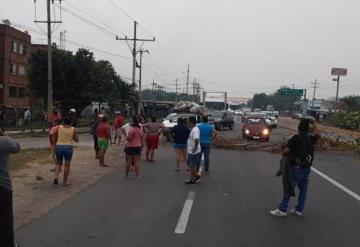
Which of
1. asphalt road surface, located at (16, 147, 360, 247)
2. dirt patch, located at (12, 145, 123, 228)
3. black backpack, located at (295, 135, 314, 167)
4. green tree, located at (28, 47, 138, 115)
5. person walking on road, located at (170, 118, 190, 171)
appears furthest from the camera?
green tree, located at (28, 47, 138, 115)

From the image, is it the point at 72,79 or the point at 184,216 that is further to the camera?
the point at 72,79

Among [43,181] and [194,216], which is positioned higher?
[194,216]

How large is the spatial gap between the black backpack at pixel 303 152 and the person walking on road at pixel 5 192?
17.0 ft

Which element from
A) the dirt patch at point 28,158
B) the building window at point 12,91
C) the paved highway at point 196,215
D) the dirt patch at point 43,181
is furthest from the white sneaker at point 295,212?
the building window at point 12,91

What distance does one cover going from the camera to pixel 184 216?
10.1m

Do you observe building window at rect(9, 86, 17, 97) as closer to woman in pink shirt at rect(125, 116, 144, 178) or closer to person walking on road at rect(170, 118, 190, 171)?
person walking on road at rect(170, 118, 190, 171)

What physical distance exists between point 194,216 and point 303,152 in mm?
2174

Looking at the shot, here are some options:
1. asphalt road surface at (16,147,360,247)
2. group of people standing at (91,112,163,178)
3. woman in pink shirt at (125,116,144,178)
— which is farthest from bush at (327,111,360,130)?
woman in pink shirt at (125,116,144,178)

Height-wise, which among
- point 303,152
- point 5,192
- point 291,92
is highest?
point 303,152

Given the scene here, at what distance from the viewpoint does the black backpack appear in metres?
10.2

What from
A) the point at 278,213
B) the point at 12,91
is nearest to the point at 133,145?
the point at 278,213

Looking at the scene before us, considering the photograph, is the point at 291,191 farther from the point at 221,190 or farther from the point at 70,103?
the point at 70,103

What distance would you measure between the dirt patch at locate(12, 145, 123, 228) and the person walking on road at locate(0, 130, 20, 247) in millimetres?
2595

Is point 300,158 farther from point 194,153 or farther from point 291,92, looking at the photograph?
point 291,92
